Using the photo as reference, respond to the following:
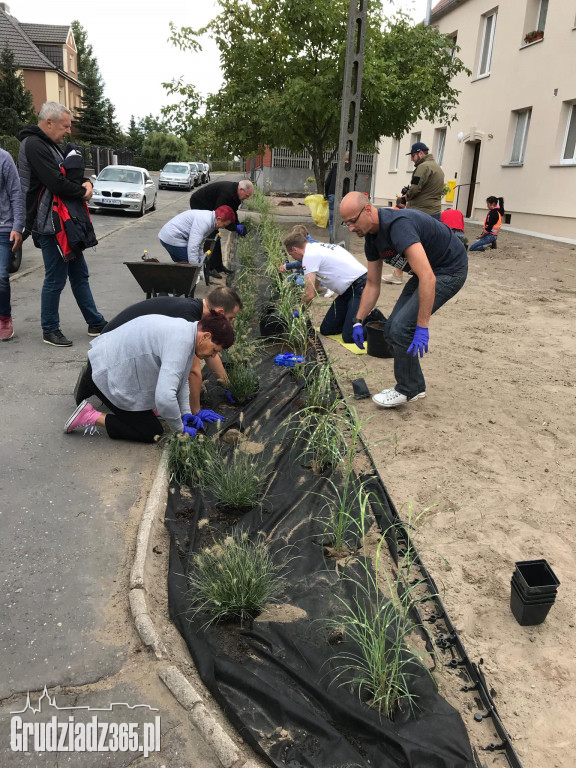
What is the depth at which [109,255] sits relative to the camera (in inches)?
420

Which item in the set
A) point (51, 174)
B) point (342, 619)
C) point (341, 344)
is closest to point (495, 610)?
point (342, 619)

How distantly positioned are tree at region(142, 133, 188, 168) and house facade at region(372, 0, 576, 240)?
31827mm

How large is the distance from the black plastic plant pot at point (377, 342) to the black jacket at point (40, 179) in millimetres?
2786

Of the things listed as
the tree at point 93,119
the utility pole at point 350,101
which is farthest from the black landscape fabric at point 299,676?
the tree at point 93,119

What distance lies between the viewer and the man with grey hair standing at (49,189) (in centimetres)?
480

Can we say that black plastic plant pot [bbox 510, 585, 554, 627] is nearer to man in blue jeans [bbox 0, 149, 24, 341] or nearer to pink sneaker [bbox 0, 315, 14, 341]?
man in blue jeans [bbox 0, 149, 24, 341]

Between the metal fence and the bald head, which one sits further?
the metal fence

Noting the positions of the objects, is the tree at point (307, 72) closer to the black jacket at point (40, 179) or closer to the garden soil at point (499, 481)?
the garden soil at point (499, 481)

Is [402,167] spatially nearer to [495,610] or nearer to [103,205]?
[103,205]

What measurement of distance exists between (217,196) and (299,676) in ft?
22.9

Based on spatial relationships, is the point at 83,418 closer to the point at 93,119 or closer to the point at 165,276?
the point at 165,276

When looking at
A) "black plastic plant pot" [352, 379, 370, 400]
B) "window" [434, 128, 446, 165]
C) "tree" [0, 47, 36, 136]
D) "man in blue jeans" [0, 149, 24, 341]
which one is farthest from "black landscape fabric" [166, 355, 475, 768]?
"tree" [0, 47, 36, 136]

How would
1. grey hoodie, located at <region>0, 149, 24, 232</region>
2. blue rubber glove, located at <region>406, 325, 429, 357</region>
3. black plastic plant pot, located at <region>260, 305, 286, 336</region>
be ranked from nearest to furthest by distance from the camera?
blue rubber glove, located at <region>406, 325, 429, 357</region>, grey hoodie, located at <region>0, 149, 24, 232</region>, black plastic plant pot, located at <region>260, 305, 286, 336</region>

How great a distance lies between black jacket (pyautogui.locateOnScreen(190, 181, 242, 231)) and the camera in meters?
7.86
